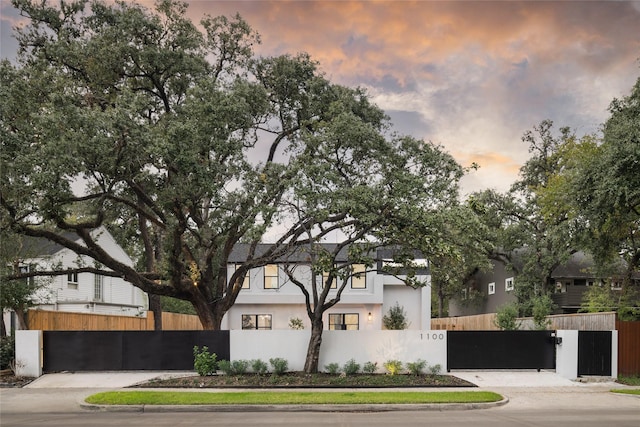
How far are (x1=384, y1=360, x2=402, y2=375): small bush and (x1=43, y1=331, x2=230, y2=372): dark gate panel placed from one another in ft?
19.5

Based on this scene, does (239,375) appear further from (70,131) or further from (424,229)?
(70,131)

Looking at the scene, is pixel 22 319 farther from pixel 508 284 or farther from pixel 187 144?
pixel 508 284

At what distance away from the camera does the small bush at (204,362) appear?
20.5m

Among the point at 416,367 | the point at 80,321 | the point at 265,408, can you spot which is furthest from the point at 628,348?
the point at 80,321

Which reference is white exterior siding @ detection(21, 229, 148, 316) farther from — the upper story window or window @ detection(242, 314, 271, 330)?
the upper story window

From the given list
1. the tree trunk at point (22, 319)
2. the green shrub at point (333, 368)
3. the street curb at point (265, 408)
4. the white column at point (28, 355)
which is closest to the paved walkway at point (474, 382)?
the street curb at point (265, 408)

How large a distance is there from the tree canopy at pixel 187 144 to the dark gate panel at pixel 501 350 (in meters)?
4.82

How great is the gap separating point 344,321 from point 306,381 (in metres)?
18.6

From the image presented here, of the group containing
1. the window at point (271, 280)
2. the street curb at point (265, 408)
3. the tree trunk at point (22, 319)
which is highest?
the window at point (271, 280)

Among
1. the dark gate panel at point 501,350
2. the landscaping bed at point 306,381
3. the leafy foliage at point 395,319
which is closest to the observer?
the landscaping bed at point 306,381

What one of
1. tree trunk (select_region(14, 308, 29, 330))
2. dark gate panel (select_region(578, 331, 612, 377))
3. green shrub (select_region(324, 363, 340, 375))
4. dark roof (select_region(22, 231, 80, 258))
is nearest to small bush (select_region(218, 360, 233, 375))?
green shrub (select_region(324, 363, 340, 375))

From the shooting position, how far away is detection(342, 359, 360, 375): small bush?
20.6m

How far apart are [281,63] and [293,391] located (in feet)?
42.4

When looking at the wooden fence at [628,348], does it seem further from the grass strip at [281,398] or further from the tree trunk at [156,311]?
the tree trunk at [156,311]
